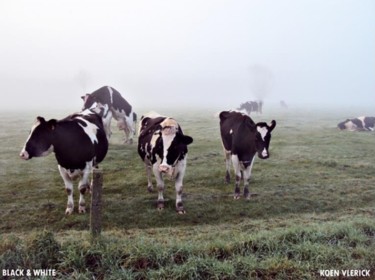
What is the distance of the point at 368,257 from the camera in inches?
195

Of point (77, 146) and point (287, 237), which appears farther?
point (77, 146)

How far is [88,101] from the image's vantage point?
30.7ft

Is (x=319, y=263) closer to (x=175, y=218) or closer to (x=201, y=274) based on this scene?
(x=201, y=274)

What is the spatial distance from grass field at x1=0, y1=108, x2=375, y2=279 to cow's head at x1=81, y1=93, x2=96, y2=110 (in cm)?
73

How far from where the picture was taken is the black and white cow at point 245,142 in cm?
803

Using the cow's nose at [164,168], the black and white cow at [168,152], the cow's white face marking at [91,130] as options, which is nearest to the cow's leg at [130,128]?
the cow's white face marking at [91,130]

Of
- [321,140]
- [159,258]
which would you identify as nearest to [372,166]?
[321,140]

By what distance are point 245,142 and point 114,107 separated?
160 inches

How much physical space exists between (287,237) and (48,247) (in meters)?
3.32

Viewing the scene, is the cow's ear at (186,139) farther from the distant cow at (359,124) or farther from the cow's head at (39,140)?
the distant cow at (359,124)

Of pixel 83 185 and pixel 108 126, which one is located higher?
pixel 108 126

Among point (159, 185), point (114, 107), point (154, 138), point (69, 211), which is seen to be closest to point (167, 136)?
point (154, 138)

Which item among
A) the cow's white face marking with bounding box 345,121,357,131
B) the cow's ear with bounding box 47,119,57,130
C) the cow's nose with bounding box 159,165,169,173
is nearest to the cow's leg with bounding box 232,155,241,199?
the cow's nose with bounding box 159,165,169,173

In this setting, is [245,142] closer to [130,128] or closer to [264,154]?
[264,154]
